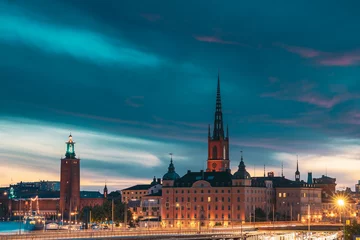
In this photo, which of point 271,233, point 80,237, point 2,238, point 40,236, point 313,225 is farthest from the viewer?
point 313,225

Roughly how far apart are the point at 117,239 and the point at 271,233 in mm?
56358

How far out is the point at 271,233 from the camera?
583 feet

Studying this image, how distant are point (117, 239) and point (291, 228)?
224 ft

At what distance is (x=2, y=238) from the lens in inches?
4473

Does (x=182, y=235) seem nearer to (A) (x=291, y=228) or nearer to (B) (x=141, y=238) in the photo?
(B) (x=141, y=238)

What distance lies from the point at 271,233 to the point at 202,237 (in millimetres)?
33259

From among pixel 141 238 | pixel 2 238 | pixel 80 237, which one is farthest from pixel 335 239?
pixel 2 238

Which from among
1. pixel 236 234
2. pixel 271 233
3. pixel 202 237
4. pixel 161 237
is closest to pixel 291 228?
pixel 271 233

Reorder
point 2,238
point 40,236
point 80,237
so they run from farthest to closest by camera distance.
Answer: point 80,237
point 40,236
point 2,238

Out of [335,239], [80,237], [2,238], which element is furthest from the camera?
[335,239]

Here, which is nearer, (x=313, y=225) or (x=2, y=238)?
(x=2, y=238)

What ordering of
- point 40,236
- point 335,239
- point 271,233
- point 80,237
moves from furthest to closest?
point 271,233 → point 335,239 → point 80,237 → point 40,236

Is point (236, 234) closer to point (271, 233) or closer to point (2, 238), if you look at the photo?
point (271, 233)

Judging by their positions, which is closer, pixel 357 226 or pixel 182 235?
pixel 357 226
